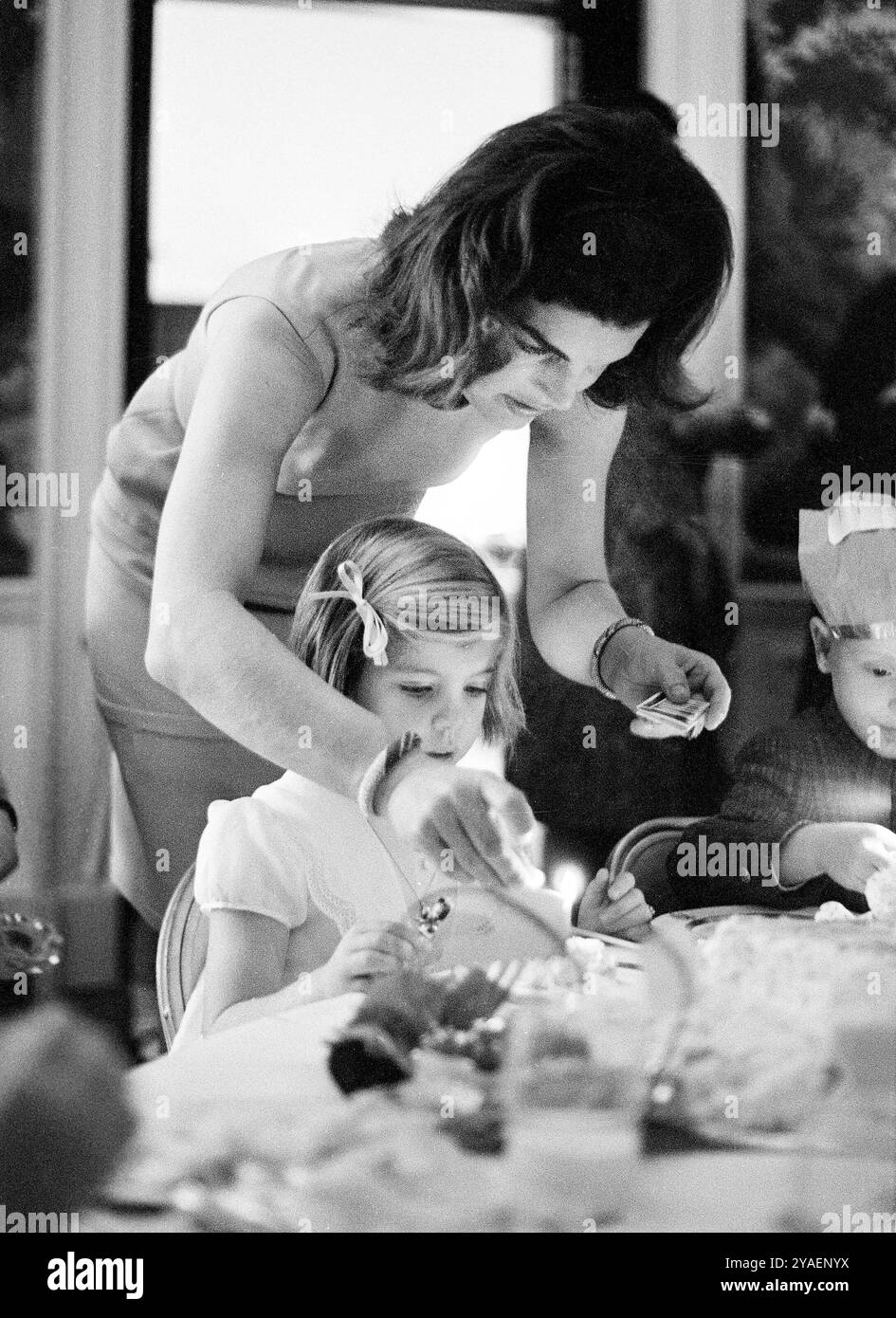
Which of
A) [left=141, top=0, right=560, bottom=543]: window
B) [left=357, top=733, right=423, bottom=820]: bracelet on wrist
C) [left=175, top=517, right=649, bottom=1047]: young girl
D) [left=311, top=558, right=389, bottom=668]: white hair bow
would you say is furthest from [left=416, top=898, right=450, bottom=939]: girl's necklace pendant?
[left=141, top=0, right=560, bottom=543]: window

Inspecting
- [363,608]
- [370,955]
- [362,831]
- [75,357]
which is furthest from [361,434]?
[370,955]

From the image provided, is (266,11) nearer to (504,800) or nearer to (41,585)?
(41,585)

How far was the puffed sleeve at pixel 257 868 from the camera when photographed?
153 centimetres

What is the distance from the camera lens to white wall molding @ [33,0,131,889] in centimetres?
158

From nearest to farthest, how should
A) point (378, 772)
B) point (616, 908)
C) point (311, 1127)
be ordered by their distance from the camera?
1. point (311, 1127)
2. point (378, 772)
3. point (616, 908)

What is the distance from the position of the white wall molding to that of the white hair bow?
0.84ft

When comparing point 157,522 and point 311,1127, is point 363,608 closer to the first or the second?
point 157,522

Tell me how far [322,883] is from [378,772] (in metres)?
0.12

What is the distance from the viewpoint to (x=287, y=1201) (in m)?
1.43

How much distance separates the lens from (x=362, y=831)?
1.55 metres

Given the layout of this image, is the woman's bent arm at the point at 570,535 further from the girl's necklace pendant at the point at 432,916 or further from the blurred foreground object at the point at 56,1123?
the blurred foreground object at the point at 56,1123

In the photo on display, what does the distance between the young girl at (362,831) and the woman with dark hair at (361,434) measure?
23 mm

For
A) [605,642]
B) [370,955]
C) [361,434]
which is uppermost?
[361,434]

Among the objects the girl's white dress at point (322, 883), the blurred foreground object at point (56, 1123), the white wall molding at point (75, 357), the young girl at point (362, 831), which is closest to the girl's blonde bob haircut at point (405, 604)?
the young girl at point (362, 831)
